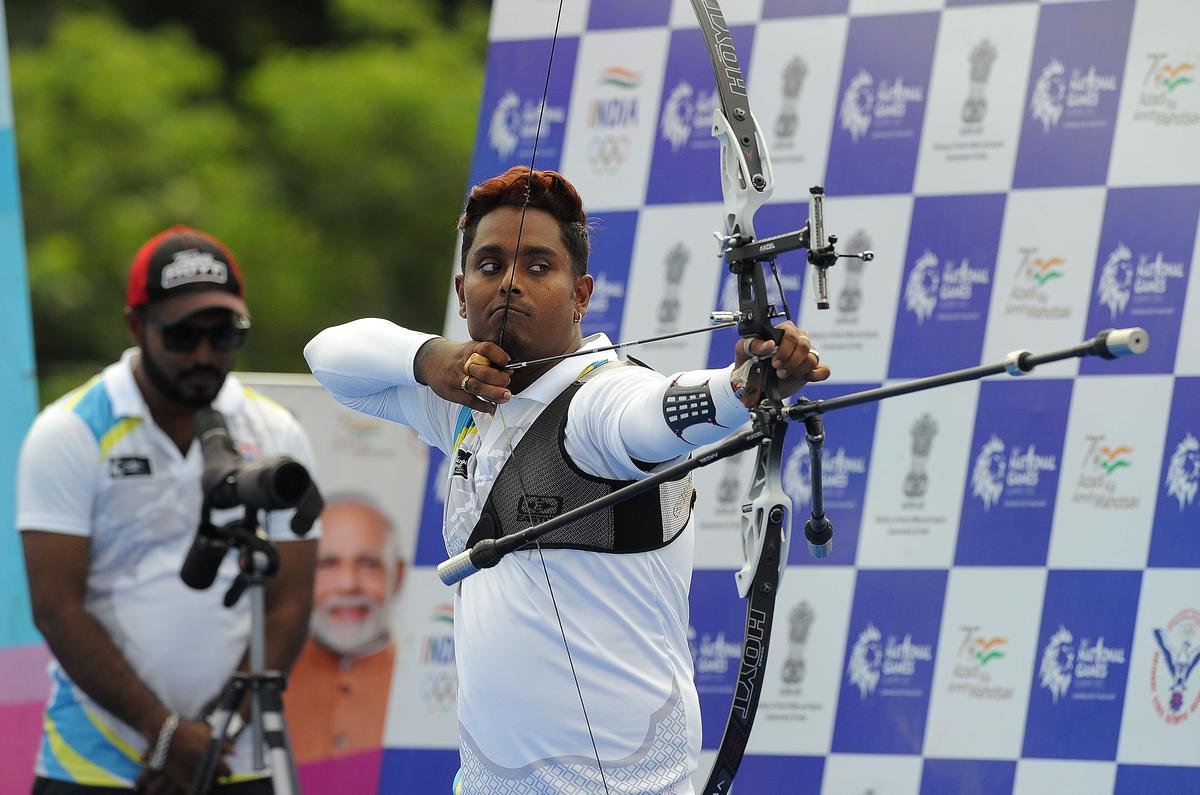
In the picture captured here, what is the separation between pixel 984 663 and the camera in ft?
11.8

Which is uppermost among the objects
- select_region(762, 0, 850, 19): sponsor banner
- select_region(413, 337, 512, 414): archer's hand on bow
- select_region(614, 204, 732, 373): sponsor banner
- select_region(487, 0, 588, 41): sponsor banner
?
select_region(762, 0, 850, 19): sponsor banner

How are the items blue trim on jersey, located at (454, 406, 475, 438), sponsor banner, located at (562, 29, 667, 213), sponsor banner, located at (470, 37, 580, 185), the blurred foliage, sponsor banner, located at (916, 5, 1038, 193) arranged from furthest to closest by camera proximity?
the blurred foliage → sponsor banner, located at (470, 37, 580, 185) → sponsor banner, located at (562, 29, 667, 213) → sponsor banner, located at (916, 5, 1038, 193) → blue trim on jersey, located at (454, 406, 475, 438)

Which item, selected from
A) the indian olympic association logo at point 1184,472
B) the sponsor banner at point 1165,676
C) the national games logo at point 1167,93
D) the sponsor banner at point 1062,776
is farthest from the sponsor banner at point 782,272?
the sponsor banner at point 1062,776

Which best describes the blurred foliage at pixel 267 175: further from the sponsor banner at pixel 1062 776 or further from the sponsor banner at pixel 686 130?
the sponsor banner at pixel 1062 776

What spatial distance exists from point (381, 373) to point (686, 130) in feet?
5.64

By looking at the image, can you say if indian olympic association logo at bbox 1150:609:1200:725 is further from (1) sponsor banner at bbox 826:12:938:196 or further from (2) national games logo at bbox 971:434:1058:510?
(1) sponsor banner at bbox 826:12:938:196

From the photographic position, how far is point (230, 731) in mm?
3648

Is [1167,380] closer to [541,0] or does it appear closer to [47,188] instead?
[541,0]

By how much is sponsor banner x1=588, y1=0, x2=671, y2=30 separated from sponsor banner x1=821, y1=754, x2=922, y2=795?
5.96 ft

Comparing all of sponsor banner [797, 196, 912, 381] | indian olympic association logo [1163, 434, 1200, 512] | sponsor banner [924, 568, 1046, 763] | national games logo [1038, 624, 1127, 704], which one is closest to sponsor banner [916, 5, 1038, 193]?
sponsor banner [797, 196, 912, 381]

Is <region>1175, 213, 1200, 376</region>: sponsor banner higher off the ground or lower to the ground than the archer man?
higher

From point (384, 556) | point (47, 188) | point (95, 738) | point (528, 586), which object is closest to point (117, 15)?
point (47, 188)

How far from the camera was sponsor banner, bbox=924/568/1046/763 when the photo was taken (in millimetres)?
3553

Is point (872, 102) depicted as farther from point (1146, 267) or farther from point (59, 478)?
point (59, 478)
